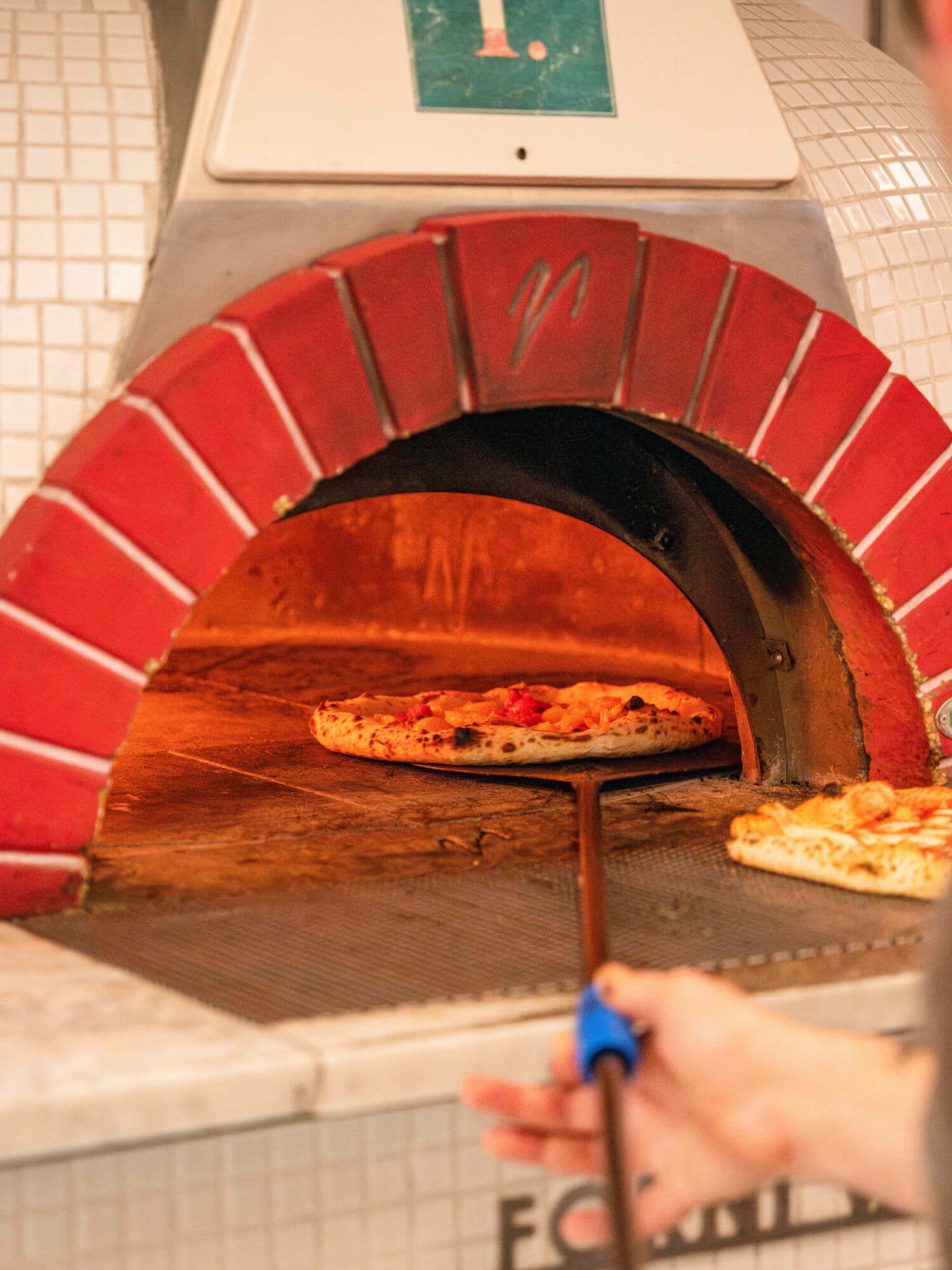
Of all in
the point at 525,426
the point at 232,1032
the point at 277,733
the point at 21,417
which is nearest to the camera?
the point at 232,1032

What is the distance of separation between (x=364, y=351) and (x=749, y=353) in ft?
1.87

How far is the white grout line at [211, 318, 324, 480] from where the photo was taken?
1616 mm

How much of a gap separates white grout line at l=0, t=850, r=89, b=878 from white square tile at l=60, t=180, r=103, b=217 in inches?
30.8

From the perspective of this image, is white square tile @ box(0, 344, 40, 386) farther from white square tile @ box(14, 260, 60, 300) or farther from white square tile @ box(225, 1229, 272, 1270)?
white square tile @ box(225, 1229, 272, 1270)

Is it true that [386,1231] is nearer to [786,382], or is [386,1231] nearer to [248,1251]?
[248,1251]

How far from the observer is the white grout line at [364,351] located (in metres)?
1.66

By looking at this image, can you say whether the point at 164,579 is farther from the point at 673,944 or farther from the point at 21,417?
the point at 673,944

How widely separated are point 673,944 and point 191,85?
122 centimetres

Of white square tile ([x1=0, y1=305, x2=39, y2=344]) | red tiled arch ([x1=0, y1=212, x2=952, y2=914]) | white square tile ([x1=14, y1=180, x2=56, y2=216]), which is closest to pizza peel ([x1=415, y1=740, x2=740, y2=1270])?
red tiled arch ([x1=0, y1=212, x2=952, y2=914])

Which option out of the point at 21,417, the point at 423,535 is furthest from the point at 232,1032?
the point at 423,535

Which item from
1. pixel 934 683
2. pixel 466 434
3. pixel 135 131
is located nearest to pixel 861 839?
pixel 934 683

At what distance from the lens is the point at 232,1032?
123 cm

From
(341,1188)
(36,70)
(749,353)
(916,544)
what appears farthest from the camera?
(916,544)

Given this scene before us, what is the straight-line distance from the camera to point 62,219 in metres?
1.62
